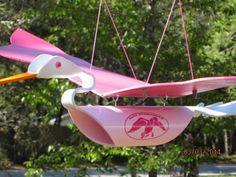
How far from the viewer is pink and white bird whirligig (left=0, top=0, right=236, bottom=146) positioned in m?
2.64

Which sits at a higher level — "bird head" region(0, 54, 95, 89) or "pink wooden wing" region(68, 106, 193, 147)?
"bird head" region(0, 54, 95, 89)

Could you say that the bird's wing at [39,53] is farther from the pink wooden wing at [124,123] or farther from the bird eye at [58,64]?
the bird eye at [58,64]

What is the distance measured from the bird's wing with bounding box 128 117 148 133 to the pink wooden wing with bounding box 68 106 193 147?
0.01 metres

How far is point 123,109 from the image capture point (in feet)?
9.40

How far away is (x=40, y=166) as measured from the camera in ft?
18.9

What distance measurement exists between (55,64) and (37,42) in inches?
32.0

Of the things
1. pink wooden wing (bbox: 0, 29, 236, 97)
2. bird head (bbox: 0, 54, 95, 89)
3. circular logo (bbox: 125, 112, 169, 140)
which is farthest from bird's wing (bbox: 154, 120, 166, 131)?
bird head (bbox: 0, 54, 95, 89)

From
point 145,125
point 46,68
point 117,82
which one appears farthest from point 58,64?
point 145,125

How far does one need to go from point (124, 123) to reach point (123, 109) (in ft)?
0.32

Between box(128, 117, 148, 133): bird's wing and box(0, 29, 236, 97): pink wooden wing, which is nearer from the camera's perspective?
box(0, 29, 236, 97): pink wooden wing

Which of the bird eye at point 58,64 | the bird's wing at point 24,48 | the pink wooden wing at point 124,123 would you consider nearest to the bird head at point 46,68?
the bird eye at point 58,64

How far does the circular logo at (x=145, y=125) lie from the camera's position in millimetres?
2829

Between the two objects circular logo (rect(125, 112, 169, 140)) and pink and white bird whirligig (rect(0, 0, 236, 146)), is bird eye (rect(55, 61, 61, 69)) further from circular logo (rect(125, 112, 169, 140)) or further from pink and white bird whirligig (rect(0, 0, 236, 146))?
circular logo (rect(125, 112, 169, 140))

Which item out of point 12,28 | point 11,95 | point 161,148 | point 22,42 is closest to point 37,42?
point 22,42
